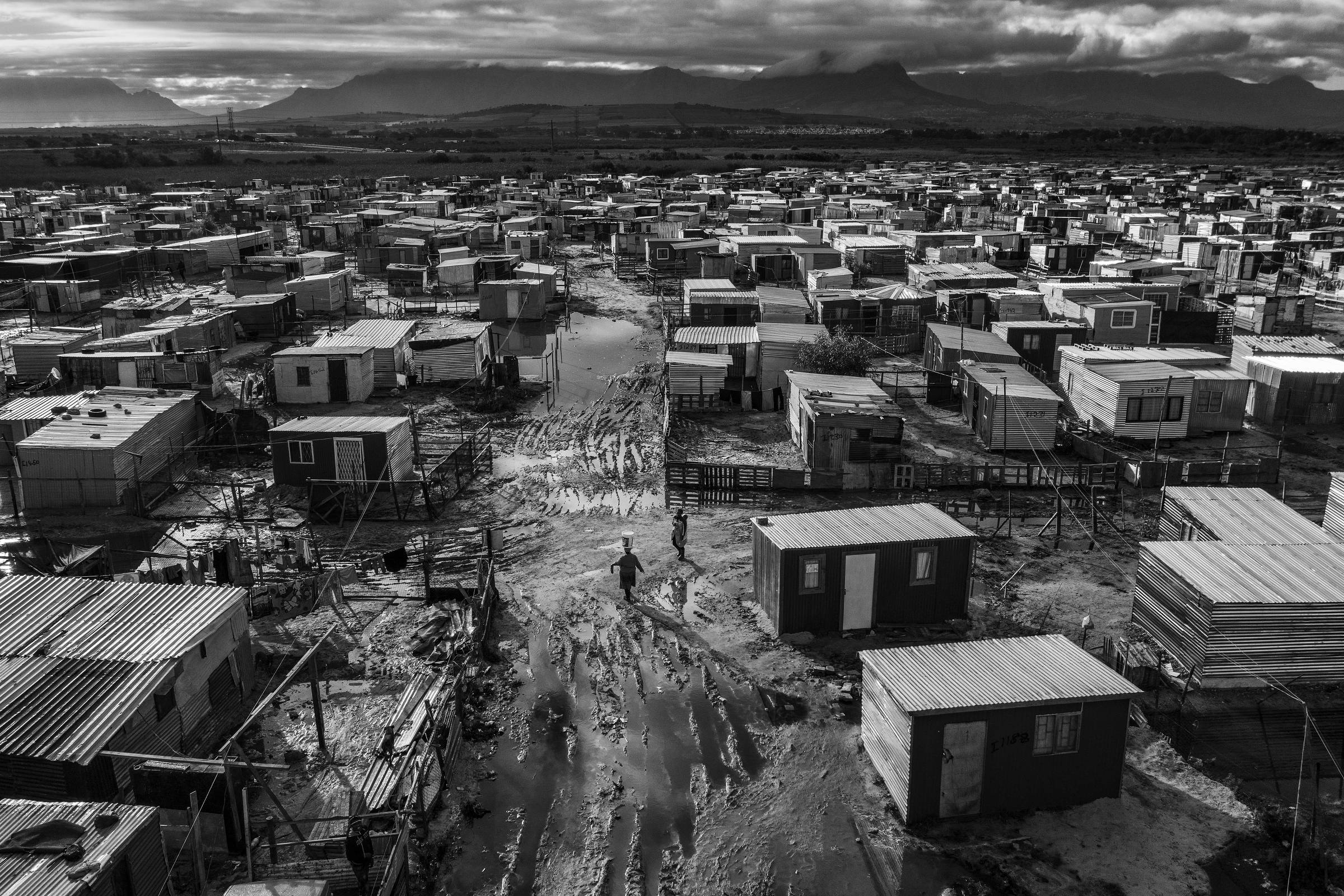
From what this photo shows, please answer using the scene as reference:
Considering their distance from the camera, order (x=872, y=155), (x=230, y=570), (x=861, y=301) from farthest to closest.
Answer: (x=872, y=155)
(x=861, y=301)
(x=230, y=570)

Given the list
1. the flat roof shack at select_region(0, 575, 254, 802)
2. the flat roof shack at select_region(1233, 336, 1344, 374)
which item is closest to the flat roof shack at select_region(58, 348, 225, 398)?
the flat roof shack at select_region(0, 575, 254, 802)

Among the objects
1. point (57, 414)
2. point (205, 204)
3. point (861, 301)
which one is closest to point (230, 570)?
point (57, 414)

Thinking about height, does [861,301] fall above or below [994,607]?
above

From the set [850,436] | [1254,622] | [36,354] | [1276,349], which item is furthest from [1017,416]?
[36,354]

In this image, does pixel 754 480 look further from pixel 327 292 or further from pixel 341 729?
pixel 327 292

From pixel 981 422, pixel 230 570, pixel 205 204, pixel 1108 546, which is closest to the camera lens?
pixel 230 570

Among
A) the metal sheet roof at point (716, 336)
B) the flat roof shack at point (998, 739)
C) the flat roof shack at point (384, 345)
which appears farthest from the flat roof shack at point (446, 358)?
the flat roof shack at point (998, 739)
